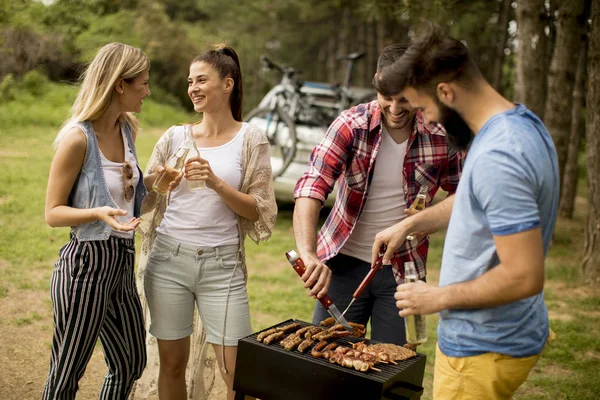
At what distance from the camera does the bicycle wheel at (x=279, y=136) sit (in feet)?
29.2

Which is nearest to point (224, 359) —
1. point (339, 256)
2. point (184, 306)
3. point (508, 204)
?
Answer: point (184, 306)

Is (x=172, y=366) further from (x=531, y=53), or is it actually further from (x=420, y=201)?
(x=531, y=53)

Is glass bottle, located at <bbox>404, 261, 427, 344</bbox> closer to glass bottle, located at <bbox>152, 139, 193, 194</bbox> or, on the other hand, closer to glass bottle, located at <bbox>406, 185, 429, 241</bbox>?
glass bottle, located at <bbox>406, 185, 429, 241</bbox>

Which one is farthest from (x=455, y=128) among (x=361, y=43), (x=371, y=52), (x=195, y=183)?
(x=361, y=43)

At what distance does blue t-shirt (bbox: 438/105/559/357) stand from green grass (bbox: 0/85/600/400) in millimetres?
2881

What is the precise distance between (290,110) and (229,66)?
6.11m

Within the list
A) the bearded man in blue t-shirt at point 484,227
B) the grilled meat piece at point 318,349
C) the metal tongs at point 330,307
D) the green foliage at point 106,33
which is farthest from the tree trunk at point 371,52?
the bearded man in blue t-shirt at point 484,227

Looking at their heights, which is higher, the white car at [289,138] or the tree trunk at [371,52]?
the tree trunk at [371,52]

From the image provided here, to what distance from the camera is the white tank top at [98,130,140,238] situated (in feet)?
10.3

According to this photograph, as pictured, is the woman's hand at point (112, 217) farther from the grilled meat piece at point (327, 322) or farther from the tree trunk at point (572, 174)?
the tree trunk at point (572, 174)

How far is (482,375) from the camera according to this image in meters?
2.23

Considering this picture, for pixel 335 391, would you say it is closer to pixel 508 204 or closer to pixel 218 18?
pixel 508 204

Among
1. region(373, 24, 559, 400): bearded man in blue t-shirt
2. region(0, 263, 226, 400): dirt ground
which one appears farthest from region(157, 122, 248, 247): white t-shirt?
region(0, 263, 226, 400): dirt ground

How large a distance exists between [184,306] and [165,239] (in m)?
Answer: 0.35
